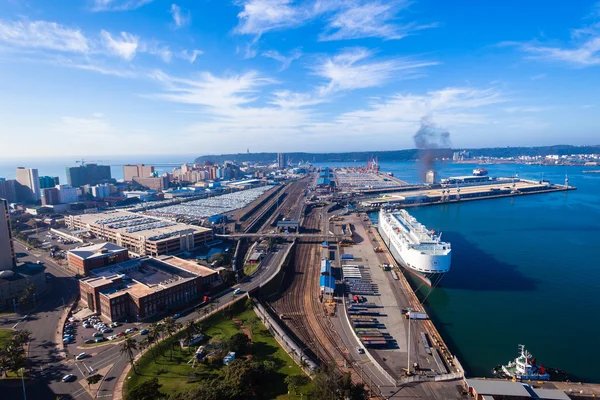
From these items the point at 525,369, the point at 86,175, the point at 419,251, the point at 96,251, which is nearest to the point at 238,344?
the point at 525,369

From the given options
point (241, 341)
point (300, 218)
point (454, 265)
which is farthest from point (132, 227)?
point (454, 265)

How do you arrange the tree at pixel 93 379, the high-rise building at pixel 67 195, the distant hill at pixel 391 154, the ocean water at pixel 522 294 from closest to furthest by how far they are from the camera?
the tree at pixel 93 379, the ocean water at pixel 522 294, the high-rise building at pixel 67 195, the distant hill at pixel 391 154

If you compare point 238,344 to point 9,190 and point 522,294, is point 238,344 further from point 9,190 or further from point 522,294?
point 9,190

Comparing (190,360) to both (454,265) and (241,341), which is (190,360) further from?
(454,265)

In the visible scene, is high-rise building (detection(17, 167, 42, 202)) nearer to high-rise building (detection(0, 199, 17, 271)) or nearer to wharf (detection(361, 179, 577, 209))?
high-rise building (detection(0, 199, 17, 271))

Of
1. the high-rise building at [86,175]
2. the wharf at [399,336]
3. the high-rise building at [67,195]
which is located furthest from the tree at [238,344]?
the high-rise building at [86,175]

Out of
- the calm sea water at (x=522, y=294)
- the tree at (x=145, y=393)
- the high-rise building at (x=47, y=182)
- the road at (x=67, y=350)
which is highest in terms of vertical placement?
the high-rise building at (x=47, y=182)

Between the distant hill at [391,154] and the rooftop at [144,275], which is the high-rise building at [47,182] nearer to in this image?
the rooftop at [144,275]
